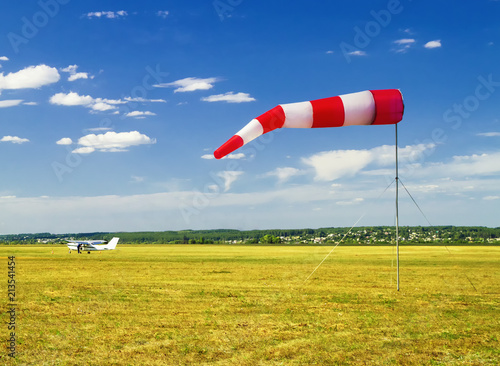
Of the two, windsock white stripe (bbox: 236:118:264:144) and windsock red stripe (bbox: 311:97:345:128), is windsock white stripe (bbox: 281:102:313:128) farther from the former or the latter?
Result: windsock white stripe (bbox: 236:118:264:144)

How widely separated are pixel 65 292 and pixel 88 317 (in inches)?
292

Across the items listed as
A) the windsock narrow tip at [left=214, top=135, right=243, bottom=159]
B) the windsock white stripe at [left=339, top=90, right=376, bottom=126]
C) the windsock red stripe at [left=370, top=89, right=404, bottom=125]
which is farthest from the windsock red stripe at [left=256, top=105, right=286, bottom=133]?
the windsock red stripe at [left=370, top=89, right=404, bottom=125]

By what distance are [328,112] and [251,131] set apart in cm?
370

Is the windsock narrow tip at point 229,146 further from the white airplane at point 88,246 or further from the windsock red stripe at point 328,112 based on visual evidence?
the white airplane at point 88,246

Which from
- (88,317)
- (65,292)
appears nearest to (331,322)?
(88,317)

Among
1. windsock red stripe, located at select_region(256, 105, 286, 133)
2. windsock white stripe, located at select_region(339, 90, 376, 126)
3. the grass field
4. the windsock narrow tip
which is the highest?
windsock white stripe, located at select_region(339, 90, 376, 126)

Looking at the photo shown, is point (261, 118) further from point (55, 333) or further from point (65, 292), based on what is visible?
point (65, 292)

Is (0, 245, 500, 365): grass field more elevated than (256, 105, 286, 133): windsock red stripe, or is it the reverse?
(256, 105, 286, 133): windsock red stripe

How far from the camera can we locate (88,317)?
50.7 feet

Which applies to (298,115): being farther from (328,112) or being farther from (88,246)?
(88,246)

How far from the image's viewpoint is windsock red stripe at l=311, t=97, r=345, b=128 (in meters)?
11.1

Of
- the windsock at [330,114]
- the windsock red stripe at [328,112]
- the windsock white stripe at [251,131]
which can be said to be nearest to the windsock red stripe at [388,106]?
the windsock at [330,114]

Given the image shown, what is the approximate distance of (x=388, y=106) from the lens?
1478cm

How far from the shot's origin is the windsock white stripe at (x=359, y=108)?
12695 millimetres
